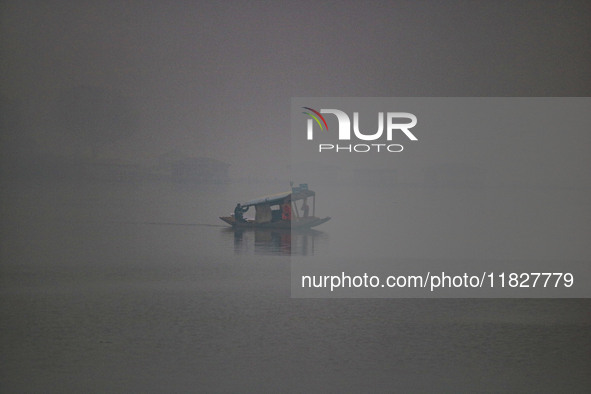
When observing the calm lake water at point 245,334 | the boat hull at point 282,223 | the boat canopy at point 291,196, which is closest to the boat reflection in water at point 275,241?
the boat hull at point 282,223

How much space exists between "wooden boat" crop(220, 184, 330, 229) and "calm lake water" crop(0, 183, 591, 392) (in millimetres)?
5983

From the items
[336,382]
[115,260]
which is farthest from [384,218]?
[336,382]

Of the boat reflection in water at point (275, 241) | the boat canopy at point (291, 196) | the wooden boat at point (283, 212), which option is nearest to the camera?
the boat reflection in water at point (275, 241)

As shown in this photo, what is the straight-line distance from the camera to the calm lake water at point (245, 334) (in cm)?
661

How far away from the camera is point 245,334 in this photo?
8.36m

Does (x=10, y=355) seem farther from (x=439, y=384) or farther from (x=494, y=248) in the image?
(x=494, y=248)

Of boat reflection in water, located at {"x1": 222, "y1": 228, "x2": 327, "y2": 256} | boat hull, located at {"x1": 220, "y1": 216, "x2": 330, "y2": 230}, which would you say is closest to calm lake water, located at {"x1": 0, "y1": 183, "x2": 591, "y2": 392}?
boat reflection in water, located at {"x1": 222, "y1": 228, "x2": 327, "y2": 256}

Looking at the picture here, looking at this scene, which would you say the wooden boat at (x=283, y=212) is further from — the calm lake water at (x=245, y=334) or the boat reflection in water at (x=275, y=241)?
the calm lake water at (x=245, y=334)

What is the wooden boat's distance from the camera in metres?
21.2

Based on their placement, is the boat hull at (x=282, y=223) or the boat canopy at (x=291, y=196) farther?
the boat hull at (x=282, y=223)

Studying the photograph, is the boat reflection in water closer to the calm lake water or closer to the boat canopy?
the boat canopy

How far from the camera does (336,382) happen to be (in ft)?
21.5

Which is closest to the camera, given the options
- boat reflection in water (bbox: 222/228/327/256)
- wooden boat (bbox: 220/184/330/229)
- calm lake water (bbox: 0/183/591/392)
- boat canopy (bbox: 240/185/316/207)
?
calm lake water (bbox: 0/183/591/392)

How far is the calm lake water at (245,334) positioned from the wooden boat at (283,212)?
236 inches
